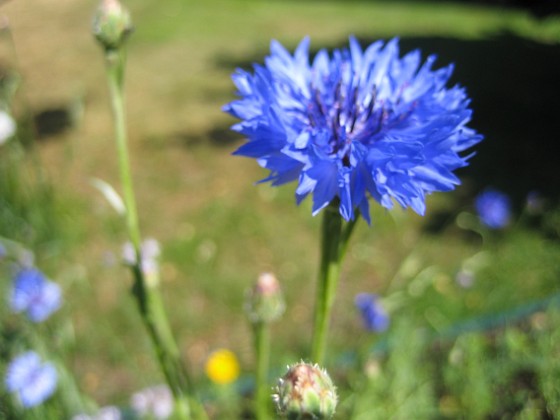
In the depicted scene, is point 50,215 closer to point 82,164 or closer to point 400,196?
Result: point 82,164

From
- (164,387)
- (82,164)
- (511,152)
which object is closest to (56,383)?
(164,387)

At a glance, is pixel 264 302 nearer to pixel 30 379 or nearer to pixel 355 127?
pixel 355 127

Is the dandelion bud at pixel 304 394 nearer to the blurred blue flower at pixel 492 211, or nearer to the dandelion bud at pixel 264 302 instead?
the dandelion bud at pixel 264 302

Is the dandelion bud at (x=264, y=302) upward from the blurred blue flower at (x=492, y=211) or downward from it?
upward

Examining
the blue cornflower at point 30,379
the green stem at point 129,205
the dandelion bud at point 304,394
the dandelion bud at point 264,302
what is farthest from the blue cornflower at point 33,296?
the dandelion bud at point 304,394

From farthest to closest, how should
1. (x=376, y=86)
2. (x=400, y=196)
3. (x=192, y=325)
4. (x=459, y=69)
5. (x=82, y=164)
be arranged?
(x=459, y=69)
(x=82, y=164)
(x=192, y=325)
(x=376, y=86)
(x=400, y=196)
